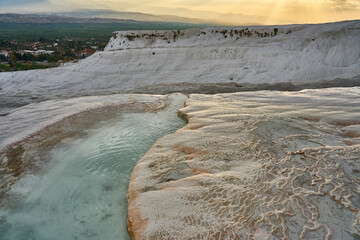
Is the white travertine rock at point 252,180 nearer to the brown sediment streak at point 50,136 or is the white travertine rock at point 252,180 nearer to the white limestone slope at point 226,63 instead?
the brown sediment streak at point 50,136

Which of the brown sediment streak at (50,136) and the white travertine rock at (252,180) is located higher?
the white travertine rock at (252,180)

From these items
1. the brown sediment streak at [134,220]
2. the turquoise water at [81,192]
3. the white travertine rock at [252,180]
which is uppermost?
the white travertine rock at [252,180]

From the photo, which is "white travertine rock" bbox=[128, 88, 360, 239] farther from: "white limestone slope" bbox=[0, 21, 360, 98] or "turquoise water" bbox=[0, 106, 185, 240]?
"white limestone slope" bbox=[0, 21, 360, 98]

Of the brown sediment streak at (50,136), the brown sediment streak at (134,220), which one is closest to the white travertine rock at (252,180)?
the brown sediment streak at (134,220)

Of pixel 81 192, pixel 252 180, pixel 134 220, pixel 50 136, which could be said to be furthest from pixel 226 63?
pixel 134 220

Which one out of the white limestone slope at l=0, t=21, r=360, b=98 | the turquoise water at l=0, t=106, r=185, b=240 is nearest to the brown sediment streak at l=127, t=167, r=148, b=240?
the turquoise water at l=0, t=106, r=185, b=240

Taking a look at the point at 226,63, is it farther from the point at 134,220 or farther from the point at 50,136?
the point at 134,220

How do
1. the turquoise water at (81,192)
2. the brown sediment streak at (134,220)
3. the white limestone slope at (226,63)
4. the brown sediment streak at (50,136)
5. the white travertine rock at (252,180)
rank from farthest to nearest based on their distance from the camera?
the white limestone slope at (226,63) → the brown sediment streak at (50,136) → the turquoise water at (81,192) → the brown sediment streak at (134,220) → the white travertine rock at (252,180)

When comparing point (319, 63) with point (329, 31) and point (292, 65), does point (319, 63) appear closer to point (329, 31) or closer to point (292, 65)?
point (292, 65)
